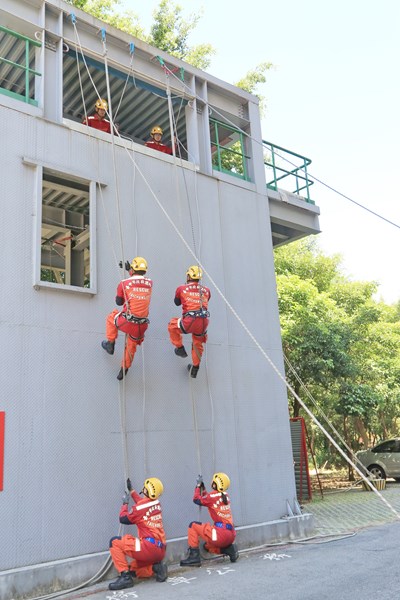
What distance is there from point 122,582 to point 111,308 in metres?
3.63

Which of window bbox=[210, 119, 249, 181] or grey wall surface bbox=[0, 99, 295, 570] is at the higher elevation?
window bbox=[210, 119, 249, 181]

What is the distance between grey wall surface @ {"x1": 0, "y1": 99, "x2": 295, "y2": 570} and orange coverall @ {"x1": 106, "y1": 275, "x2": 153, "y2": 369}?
365 mm

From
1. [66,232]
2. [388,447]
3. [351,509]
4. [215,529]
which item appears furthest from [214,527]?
[388,447]

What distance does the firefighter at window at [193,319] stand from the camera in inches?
298

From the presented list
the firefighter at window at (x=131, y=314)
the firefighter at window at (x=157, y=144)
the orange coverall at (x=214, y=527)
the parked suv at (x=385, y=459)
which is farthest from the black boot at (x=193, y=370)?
the parked suv at (x=385, y=459)

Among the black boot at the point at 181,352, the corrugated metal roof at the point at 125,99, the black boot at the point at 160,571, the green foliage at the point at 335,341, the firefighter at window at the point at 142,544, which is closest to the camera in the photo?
the firefighter at window at the point at 142,544

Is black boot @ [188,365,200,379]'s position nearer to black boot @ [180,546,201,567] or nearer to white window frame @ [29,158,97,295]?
white window frame @ [29,158,97,295]

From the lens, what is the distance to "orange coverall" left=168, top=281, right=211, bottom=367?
7.55 metres

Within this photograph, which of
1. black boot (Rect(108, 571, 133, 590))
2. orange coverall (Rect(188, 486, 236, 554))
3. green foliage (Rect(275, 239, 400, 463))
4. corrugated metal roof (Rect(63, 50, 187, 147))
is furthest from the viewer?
green foliage (Rect(275, 239, 400, 463))

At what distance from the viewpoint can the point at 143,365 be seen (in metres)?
7.73

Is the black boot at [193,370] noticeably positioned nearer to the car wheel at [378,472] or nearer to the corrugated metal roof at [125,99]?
the corrugated metal roof at [125,99]

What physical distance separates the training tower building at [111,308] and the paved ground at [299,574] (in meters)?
0.55

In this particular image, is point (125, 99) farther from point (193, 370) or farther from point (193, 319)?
point (193, 370)

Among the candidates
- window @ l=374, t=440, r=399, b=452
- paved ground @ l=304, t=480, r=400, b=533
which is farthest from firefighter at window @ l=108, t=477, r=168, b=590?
window @ l=374, t=440, r=399, b=452
